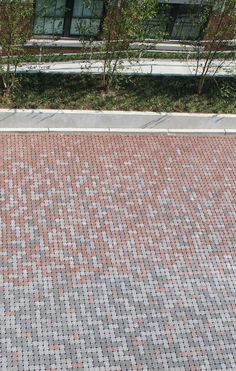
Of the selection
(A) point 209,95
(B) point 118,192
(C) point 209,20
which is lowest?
(B) point 118,192

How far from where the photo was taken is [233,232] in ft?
63.1

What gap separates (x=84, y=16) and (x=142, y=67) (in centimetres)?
350

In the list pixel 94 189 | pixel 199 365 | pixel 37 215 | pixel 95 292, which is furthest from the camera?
pixel 94 189

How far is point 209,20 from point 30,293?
46.7 ft

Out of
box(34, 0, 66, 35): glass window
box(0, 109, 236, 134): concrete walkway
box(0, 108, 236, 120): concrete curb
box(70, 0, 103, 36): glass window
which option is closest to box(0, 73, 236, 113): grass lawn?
box(0, 108, 236, 120): concrete curb

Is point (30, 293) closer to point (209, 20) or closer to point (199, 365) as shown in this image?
point (199, 365)

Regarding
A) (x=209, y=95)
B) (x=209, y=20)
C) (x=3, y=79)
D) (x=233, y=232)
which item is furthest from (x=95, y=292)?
(x=209, y=20)

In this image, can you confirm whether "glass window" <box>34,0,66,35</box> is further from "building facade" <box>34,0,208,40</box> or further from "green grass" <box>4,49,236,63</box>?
"green grass" <box>4,49,236,63</box>

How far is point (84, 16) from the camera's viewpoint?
969 inches

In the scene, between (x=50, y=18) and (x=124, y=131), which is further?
(x=50, y=18)

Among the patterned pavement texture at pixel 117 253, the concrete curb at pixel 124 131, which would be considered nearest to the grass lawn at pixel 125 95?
the concrete curb at pixel 124 131

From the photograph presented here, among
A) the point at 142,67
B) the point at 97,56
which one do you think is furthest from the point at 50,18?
the point at 142,67

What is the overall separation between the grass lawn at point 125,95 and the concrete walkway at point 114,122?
51cm

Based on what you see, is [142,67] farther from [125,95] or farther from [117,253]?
[117,253]
